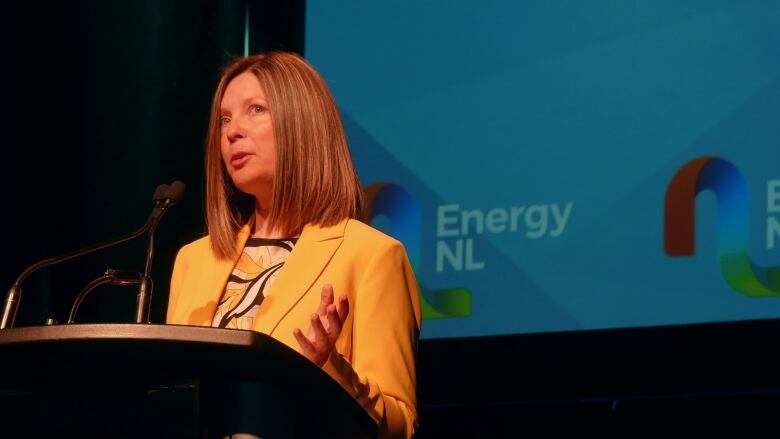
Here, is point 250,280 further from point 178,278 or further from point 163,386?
point 163,386

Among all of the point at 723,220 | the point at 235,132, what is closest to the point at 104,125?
the point at 235,132

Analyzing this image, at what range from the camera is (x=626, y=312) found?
118 inches

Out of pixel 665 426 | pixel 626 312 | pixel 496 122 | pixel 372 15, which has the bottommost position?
pixel 665 426

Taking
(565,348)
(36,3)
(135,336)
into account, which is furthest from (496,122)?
(135,336)

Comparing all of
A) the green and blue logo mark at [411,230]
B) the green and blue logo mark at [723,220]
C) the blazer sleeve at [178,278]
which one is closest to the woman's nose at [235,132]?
the blazer sleeve at [178,278]

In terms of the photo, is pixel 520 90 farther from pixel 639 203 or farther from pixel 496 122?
pixel 639 203

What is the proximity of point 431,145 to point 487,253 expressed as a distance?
1.14 feet

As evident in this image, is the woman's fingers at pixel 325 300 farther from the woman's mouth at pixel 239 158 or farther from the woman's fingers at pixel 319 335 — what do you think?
the woman's mouth at pixel 239 158

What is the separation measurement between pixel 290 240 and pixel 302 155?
0.17 meters

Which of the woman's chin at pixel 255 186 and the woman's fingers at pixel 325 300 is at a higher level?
the woman's chin at pixel 255 186

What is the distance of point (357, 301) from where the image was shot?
218 cm

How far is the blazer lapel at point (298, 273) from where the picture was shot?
7.12 feet

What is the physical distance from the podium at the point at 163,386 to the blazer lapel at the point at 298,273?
613mm

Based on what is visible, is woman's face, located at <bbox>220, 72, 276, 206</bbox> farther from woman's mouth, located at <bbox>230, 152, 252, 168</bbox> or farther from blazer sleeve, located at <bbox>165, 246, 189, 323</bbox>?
blazer sleeve, located at <bbox>165, 246, 189, 323</bbox>
